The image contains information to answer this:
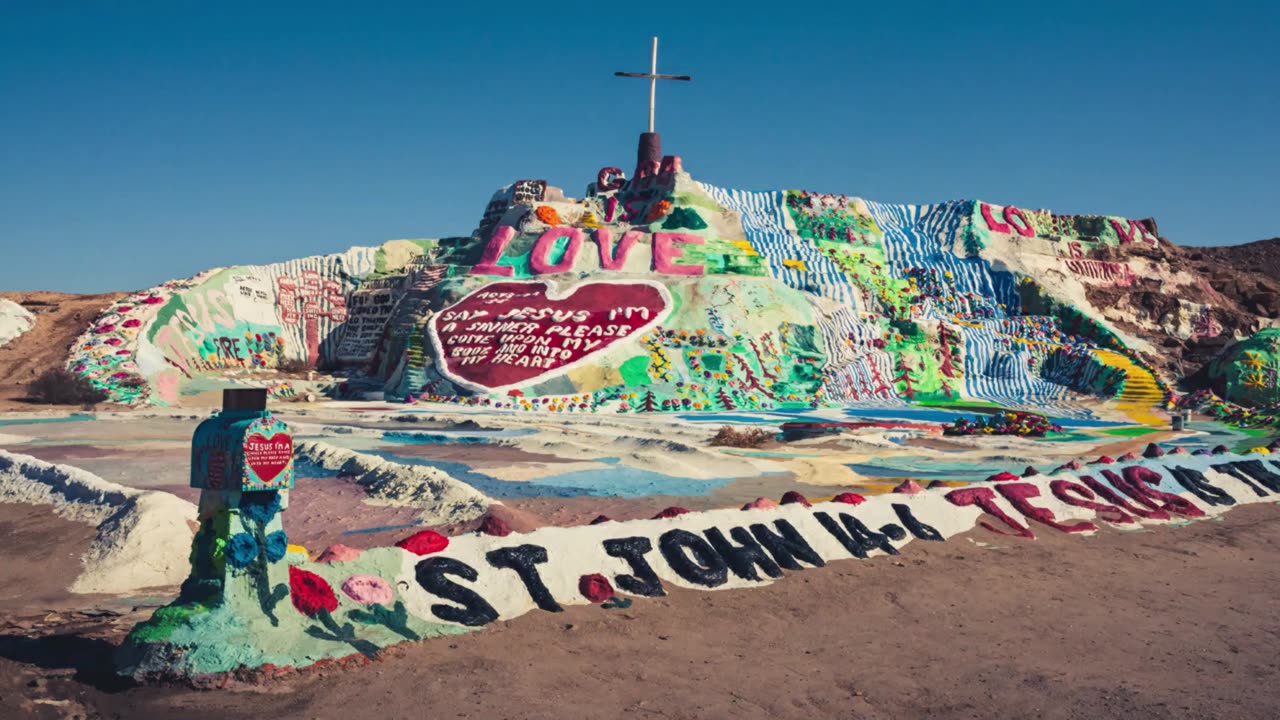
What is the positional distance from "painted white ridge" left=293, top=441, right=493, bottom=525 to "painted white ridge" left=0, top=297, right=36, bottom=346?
19.6 meters

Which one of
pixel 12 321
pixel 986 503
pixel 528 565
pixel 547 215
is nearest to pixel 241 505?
pixel 528 565

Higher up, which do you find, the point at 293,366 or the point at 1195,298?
the point at 1195,298

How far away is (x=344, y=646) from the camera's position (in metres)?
5.45

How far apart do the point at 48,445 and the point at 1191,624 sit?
14.7m

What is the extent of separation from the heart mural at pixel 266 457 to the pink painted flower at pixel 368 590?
820 millimetres

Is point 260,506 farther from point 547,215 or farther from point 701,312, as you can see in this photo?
point 547,215

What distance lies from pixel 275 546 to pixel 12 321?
27.3 m

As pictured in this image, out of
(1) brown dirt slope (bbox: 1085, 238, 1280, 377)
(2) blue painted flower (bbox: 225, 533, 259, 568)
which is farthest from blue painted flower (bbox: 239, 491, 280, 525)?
(1) brown dirt slope (bbox: 1085, 238, 1280, 377)

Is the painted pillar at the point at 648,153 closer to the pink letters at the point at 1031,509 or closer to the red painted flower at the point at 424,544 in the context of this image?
the pink letters at the point at 1031,509

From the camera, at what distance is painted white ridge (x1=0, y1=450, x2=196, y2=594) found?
741cm

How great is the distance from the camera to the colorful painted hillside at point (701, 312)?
25.3m

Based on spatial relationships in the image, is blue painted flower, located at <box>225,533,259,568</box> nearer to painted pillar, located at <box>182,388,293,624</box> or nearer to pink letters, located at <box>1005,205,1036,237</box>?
painted pillar, located at <box>182,388,293,624</box>

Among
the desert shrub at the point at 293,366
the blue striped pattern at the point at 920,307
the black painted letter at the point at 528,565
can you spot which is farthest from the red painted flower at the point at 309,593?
the desert shrub at the point at 293,366

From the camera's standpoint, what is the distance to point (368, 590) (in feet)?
19.3
